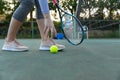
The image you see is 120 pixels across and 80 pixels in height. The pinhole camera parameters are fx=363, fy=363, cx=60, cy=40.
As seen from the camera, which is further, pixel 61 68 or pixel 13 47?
pixel 13 47

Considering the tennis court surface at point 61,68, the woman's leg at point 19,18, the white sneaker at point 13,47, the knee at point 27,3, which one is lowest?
the tennis court surface at point 61,68

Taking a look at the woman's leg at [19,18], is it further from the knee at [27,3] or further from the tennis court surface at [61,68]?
the tennis court surface at [61,68]

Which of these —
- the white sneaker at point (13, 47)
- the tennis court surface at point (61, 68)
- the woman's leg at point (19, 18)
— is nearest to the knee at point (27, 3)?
the woman's leg at point (19, 18)

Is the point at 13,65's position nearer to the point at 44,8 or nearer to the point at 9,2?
the point at 44,8

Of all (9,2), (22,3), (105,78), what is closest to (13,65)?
(105,78)

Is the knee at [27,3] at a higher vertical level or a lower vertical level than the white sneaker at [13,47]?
higher

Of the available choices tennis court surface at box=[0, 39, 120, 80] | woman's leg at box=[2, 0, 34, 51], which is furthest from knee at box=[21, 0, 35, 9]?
tennis court surface at box=[0, 39, 120, 80]

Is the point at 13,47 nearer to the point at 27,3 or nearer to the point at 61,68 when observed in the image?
the point at 27,3

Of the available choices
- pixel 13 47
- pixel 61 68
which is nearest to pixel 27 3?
pixel 13 47

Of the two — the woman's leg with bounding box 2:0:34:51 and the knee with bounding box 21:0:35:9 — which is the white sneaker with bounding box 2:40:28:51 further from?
the knee with bounding box 21:0:35:9

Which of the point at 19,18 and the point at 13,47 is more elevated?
the point at 19,18

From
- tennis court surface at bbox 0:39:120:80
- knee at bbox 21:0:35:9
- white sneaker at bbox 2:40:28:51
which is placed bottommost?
tennis court surface at bbox 0:39:120:80

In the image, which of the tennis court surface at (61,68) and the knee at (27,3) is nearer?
Answer: the tennis court surface at (61,68)

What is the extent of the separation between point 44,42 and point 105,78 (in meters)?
1.67
